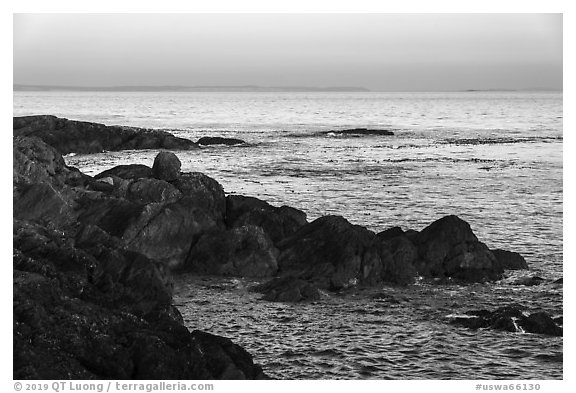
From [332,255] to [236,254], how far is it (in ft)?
15.8

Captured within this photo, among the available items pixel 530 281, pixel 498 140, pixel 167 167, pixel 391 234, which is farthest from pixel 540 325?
pixel 498 140

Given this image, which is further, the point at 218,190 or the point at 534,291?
the point at 218,190

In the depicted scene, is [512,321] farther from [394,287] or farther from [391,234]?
[391,234]

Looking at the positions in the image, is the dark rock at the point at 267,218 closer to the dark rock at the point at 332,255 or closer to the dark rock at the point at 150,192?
the dark rock at the point at 332,255

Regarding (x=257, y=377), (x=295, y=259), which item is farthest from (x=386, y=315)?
(x=257, y=377)

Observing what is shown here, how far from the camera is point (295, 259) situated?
123ft

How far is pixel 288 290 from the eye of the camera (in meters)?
33.4

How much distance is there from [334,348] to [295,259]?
10269 millimetres

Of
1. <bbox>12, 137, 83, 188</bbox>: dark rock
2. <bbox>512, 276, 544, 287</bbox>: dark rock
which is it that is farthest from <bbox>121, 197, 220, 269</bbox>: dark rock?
<bbox>512, 276, 544, 287</bbox>: dark rock

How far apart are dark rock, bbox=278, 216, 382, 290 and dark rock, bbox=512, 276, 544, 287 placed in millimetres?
6774

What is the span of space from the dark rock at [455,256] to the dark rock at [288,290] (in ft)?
21.1

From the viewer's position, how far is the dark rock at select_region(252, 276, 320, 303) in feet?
108
